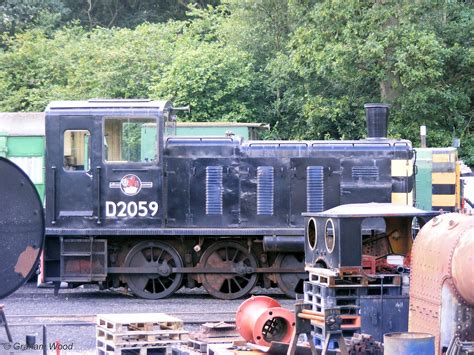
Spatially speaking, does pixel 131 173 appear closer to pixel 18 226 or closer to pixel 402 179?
pixel 402 179

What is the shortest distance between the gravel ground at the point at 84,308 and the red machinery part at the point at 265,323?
2659mm

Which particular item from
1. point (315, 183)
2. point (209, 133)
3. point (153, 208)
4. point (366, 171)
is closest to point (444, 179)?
point (366, 171)

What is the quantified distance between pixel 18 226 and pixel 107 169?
10.4m

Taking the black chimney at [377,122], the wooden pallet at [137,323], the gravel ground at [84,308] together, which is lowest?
the gravel ground at [84,308]

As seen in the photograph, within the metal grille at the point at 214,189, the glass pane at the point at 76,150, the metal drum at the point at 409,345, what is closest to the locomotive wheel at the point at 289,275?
the metal grille at the point at 214,189

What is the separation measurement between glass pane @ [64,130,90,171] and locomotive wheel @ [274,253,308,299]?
145 inches

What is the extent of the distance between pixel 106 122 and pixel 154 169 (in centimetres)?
113

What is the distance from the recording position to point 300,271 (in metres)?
17.0

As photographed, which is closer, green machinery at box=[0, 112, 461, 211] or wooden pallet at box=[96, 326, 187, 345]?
wooden pallet at box=[96, 326, 187, 345]

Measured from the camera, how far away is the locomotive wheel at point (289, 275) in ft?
55.6

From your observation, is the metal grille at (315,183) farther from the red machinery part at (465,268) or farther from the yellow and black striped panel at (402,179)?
the red machinery part at (465,268)

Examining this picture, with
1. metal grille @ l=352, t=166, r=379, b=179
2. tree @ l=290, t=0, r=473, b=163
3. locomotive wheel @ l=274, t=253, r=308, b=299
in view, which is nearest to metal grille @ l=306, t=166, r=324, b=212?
metal grille @ l=352, t=166, r=379, b=179

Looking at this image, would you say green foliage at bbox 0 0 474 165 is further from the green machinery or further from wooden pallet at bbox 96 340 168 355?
wooden pallet at bbox 96 340 168 355

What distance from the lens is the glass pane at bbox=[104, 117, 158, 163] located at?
16.9 m
